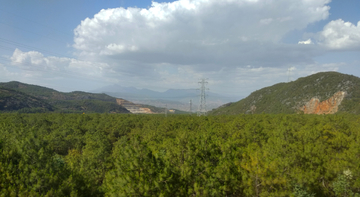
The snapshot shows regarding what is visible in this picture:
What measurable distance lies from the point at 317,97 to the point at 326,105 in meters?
8.07

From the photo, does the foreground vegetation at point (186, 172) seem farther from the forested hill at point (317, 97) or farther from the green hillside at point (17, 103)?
the green hillside at point (17, 103)

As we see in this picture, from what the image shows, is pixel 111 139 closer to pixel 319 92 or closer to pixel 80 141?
pixel 80 141

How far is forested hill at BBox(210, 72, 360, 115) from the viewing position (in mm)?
113169

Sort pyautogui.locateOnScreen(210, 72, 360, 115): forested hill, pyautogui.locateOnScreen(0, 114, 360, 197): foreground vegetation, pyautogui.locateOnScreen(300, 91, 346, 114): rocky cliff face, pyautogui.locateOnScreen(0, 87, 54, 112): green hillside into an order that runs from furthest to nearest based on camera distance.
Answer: pyautogui.locateOnScreen(0, 87, 54, 112): green hillside, pyautogui.locateOnScreen(300, 91, 346, 114): rocky cliff face, pyautogui.locateOnScreen(210, 72, 360, 115): forested hill, pyautogui.locateOnScreen(0, 114, 360, 197): foreground vegetation

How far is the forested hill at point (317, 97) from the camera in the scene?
4455 inches

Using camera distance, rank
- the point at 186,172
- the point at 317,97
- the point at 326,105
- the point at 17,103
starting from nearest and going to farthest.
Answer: the point at 186,172
the point at 326,105
the point at 317,97
the point at 17,103

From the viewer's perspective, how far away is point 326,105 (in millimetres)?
117875

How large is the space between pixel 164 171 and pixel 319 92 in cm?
14380

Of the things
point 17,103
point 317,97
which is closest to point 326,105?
point 317,97

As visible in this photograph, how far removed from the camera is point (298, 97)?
140 metres

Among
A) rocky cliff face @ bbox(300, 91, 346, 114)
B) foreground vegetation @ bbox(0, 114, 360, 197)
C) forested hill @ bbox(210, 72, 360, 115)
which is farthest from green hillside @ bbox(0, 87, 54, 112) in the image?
rocky cliff face @ bbox(300, 91, 346, 114)

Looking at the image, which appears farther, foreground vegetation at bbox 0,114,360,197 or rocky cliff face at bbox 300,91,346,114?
rocky cliff face at bbox 300,91,346,114

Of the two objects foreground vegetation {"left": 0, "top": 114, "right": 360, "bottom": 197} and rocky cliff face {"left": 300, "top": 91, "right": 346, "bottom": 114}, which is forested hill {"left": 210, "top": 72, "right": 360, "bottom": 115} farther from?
foreground vegetation {"left": 0, "top": 114, "right": 360, "bottom": 197}

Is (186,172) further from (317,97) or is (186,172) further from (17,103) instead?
(17,103)
